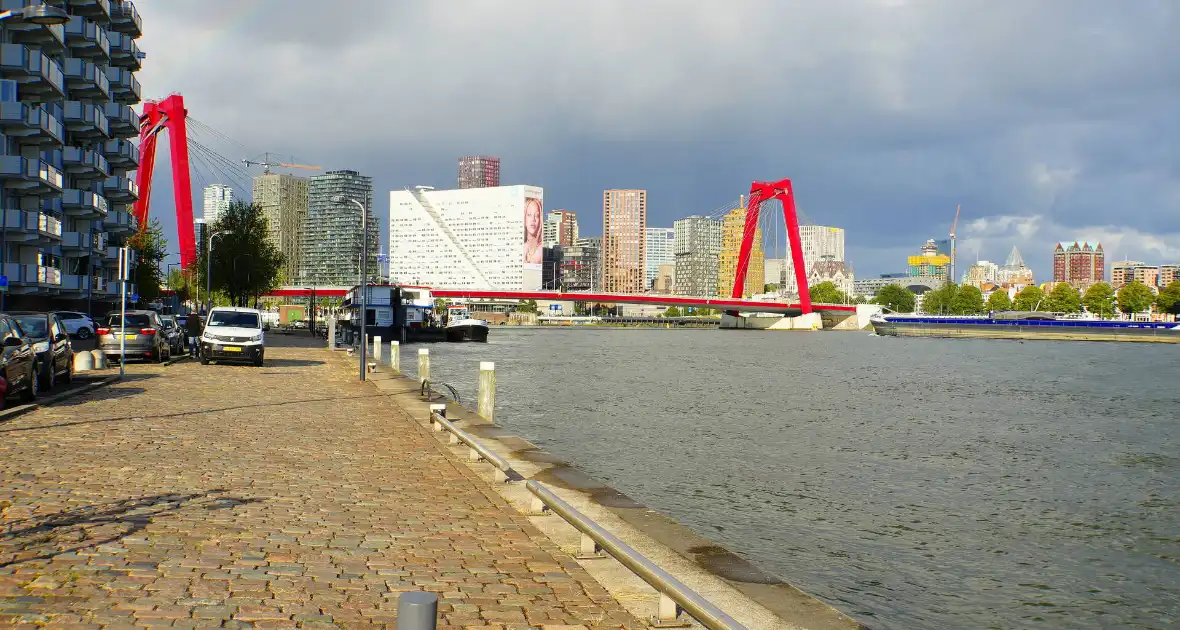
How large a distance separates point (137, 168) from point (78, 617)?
89059mm

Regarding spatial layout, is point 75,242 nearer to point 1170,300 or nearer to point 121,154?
point 121,154

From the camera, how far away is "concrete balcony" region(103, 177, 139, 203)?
80.0 m

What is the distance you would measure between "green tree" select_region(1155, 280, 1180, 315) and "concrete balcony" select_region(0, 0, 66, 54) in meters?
167

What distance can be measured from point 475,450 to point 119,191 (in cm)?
7748

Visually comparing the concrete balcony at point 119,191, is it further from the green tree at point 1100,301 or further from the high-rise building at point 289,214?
the green tree at point 1100,301

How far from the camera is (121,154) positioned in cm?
8081

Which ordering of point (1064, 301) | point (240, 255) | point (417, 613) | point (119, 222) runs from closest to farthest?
point (417, 613) < point (119, 222) < point (240, 255) < point (1064, 301)

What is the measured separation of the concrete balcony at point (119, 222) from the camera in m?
78.9

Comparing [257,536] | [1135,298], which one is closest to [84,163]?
[257,536]

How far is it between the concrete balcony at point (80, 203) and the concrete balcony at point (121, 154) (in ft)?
35.2

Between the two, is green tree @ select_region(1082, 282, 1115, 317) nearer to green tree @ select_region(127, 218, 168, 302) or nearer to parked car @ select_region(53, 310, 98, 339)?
green tree @ select_region(127, 218, 168, 302)

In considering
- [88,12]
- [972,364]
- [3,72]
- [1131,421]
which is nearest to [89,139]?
[88,12]

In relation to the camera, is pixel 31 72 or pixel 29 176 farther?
pixel 29 176

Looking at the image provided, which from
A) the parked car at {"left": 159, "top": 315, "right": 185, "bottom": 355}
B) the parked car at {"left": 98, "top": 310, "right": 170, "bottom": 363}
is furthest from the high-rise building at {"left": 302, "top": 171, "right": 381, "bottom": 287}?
the parked car at {"left": 98, "top": 310, "right": 170, "bottom": 363}
